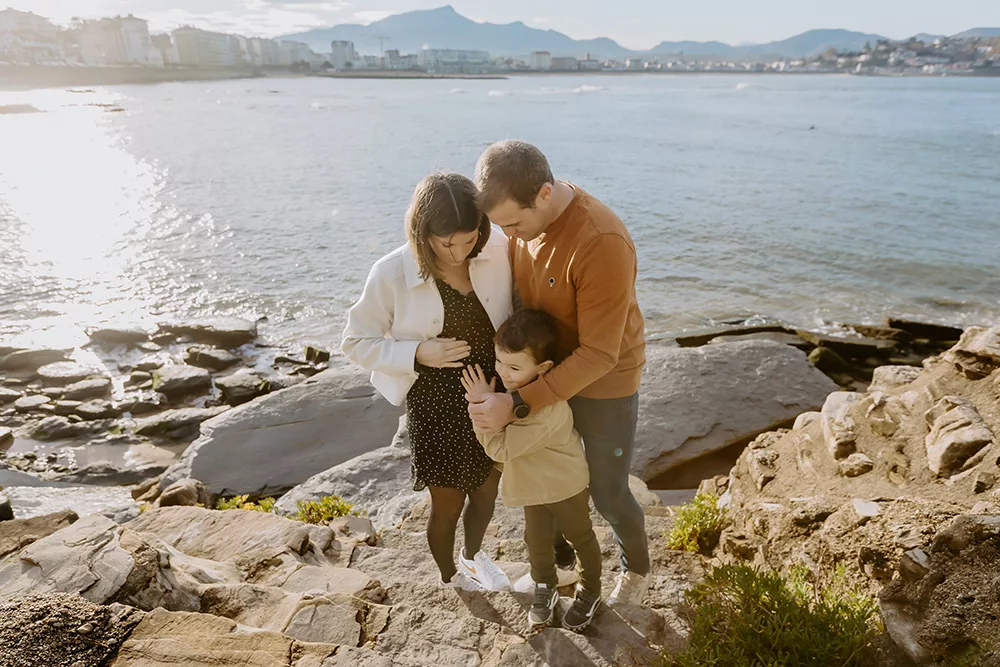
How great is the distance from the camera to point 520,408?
114 inches

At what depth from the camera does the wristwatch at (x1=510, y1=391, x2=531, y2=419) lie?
289 centimetres

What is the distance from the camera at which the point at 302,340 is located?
522 inches

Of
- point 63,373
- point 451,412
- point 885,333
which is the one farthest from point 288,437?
point 885,333

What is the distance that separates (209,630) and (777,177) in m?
31.7

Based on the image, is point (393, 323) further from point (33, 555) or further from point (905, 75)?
point (905, 75)

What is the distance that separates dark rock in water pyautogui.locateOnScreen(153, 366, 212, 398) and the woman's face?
384 inches

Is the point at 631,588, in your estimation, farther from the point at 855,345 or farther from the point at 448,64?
the point at 448,64

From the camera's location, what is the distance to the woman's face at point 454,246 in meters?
2.79

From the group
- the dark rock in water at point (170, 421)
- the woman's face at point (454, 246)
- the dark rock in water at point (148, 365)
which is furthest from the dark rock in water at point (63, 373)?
the woman's face at point (454, 246)

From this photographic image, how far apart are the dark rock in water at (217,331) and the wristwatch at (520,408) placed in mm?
11467

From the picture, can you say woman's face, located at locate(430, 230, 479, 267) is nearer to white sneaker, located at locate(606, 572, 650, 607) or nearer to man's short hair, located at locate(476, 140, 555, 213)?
man's short hair, located at locate(476, 140, 555, 213)

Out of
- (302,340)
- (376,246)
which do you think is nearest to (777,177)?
(376,246)

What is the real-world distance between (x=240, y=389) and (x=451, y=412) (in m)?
8.68

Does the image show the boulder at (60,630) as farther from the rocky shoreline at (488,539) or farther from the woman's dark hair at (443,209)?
the woman's dark hair at (443,209)
